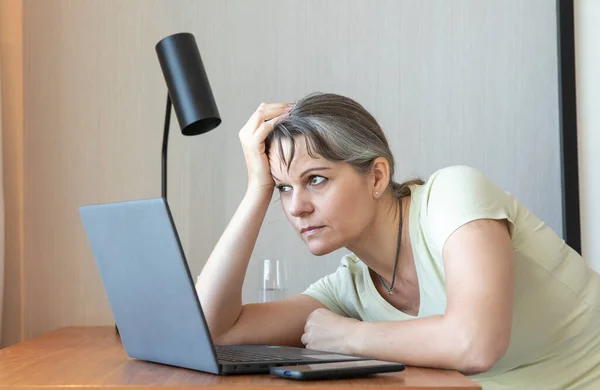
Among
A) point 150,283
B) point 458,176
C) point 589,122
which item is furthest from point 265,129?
point 589,122

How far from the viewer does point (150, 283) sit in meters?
1.00

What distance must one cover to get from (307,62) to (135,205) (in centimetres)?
132

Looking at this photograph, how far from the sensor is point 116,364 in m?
1.10

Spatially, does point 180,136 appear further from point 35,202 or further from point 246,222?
point 246,222

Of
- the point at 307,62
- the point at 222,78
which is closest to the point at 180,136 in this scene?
the point at 222,78

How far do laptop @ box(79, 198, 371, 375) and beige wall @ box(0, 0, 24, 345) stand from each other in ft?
3.69

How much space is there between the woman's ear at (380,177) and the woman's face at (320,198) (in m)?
0.05

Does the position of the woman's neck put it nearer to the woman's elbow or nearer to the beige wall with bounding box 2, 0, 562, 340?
the woman's elbow

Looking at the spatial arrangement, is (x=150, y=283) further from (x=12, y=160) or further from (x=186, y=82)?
(x=12, y=160)

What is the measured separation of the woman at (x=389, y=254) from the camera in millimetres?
1152

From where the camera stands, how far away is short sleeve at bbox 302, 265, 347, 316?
155 centimetres

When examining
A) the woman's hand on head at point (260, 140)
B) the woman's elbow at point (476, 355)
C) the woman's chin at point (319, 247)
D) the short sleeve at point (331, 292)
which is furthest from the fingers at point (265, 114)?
the woman's elbow at point (476, 355)

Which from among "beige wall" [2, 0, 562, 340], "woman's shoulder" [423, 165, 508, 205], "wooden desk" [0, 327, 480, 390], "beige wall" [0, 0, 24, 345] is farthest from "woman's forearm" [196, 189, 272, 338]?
"beige wall" [0, 0, 24, 345]

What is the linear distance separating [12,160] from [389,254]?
4.03ft
